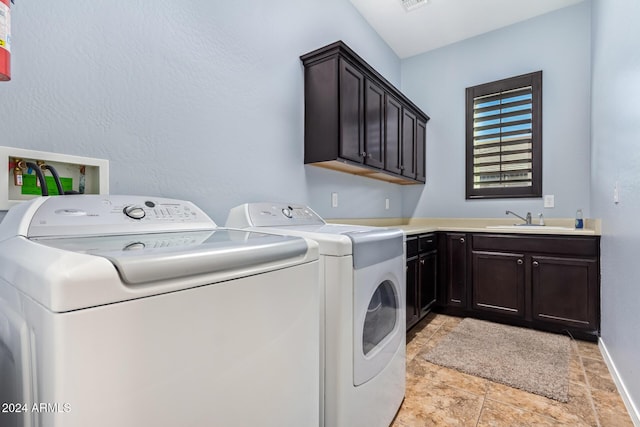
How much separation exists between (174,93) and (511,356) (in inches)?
101

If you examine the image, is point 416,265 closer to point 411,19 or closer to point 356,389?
point 356,389

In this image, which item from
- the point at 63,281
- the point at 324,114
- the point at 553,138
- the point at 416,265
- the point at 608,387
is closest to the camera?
the point at 63,281

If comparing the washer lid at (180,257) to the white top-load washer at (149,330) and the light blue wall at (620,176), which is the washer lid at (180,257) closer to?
the white top-load washer at (149,330)

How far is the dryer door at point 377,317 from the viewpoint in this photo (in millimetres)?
1185

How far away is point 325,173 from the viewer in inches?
96.6

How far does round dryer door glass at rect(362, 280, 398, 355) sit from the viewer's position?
4.27 feet

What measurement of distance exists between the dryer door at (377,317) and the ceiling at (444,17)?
8.21ft

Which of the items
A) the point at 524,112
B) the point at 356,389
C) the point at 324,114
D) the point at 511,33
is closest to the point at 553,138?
the point at 524,112

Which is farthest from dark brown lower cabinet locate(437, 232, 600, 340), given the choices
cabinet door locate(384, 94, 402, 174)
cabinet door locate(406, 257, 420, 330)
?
cabinet door locate(384, 94, 402, 174)

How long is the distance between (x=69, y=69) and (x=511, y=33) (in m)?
3.72

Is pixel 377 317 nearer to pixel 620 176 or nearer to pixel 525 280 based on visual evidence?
pixel 620 176

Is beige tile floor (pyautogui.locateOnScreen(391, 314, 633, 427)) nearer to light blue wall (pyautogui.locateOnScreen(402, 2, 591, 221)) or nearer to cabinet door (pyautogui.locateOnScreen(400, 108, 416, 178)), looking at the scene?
light blue wall (pyautogui.locateOnScreen(402, 2, 591, 221))

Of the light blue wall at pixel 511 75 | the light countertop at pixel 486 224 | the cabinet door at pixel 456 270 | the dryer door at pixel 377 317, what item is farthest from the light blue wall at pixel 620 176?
the dryer door at pixel 377 317

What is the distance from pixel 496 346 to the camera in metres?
2.22
